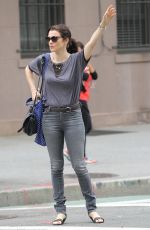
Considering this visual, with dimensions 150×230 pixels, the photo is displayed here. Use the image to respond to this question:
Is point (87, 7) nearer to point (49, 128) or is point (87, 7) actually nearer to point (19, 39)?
point (19, 39)

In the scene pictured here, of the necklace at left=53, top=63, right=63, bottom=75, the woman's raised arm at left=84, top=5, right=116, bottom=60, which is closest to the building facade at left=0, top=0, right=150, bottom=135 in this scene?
the necklace at left=53, top=63, right=63, bottom=75

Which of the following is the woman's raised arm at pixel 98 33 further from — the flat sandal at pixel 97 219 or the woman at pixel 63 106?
the flat sandal at pixel 97 219

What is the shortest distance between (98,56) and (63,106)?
32.0 feet

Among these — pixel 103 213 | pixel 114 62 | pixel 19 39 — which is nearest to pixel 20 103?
pixel 19 39

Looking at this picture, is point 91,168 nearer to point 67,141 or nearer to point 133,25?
point 67,141

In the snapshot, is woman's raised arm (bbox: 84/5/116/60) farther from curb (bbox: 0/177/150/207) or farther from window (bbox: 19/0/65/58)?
window (bbox: 19/0/65/58)

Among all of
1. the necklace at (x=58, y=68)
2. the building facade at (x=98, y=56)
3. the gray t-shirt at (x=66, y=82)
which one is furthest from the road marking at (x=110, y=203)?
the building facade at (x=98, y=56)

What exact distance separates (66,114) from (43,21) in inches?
380

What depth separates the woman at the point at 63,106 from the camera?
7203mm

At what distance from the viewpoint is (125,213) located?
8.10m

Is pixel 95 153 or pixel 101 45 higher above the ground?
pixel 101 45

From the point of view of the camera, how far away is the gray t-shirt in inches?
283

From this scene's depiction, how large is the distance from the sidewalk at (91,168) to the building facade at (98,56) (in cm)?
105

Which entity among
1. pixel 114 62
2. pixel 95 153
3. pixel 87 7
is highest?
pixel 87 7
